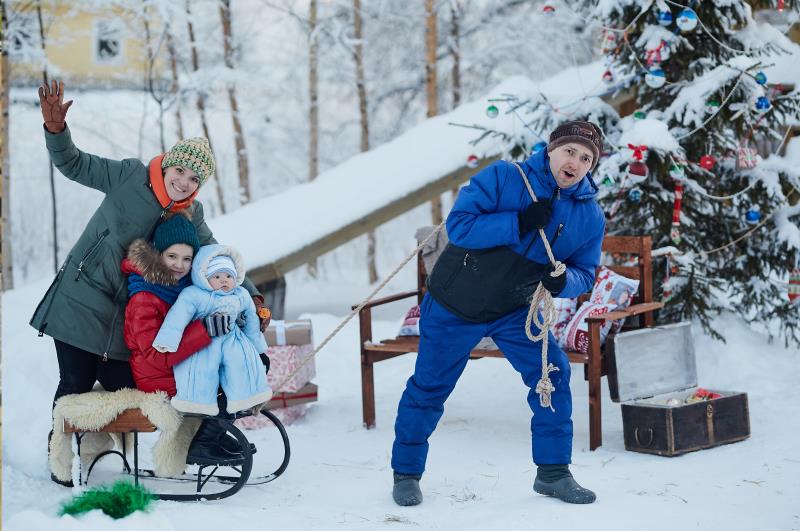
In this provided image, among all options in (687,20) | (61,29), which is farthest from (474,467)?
(61,29)

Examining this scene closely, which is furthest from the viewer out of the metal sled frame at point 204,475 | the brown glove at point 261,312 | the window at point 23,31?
the window at point 23,31

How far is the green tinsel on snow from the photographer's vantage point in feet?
10.3

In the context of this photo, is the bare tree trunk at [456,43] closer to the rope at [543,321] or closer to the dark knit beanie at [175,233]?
the dark knit beanie at [175,233]

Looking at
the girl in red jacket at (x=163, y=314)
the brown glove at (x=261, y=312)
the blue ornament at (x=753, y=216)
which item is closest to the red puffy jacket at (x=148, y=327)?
the girl in red jacket at (x=163, y=314)

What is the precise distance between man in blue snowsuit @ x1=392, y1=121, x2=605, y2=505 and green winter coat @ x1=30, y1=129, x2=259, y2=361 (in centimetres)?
132

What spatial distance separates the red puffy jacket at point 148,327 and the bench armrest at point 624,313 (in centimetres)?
201

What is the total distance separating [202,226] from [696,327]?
359 centimetres

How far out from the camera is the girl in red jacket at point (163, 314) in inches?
149

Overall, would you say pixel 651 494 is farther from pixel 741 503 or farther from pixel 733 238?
pixel 733 238

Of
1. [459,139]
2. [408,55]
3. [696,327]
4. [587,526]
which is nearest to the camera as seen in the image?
[587,526]

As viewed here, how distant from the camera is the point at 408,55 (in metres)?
13.1

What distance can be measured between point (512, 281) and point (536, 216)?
32cm

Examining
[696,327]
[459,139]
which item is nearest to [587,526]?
[696,327]

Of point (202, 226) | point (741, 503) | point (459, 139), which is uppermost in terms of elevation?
point (459, 139)
